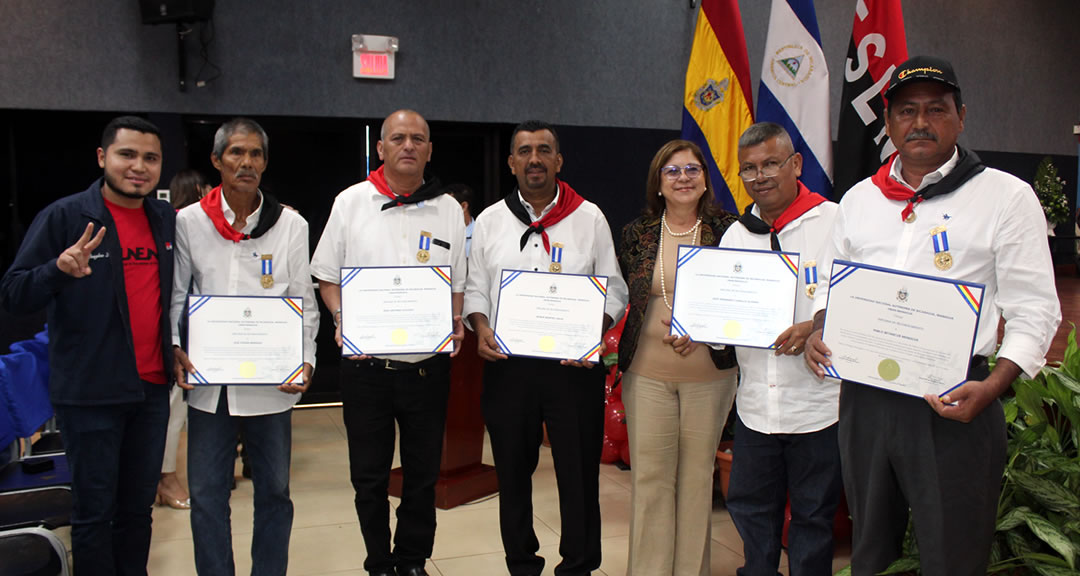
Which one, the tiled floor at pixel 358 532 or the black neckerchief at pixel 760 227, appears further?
the tiled floor at pixel 358 532

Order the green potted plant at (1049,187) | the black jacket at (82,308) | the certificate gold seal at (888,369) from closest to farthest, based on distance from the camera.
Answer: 1. the certificate gold seal at (888,369)
2. the black jacket at (82,308)
3. the green potted plant at (1049,187)

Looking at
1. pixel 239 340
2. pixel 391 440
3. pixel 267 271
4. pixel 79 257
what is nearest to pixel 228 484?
pixel 239 340

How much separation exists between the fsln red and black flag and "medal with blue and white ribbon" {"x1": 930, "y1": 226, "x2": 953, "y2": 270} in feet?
7.03

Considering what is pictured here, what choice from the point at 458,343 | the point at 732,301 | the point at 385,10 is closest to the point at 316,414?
the point at 385,10

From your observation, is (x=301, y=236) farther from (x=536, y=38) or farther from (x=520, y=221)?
(x=536, y=38)

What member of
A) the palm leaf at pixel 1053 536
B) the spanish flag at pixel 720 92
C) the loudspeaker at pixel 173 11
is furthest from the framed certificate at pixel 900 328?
the loudspeaker at pixel 173 11

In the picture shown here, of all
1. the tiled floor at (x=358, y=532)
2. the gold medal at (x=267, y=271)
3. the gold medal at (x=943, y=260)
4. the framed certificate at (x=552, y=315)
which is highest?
the gold medal at (x=943, y=260)

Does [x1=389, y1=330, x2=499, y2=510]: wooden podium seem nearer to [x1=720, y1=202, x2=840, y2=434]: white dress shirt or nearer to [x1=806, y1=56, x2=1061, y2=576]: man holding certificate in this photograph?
[x1=720, y1=202, x2=840, y2=434]: white dress shirt

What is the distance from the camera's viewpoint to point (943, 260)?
191 centimetres

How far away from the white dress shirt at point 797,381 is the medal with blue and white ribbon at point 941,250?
46cm

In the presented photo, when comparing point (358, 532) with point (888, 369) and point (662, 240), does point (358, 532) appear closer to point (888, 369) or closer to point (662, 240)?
point (662, 240)

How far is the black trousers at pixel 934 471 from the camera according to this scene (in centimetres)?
190

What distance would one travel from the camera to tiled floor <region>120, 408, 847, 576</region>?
334 cm

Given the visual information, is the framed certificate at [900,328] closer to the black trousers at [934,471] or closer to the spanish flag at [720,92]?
the black trousers at [934,471]
